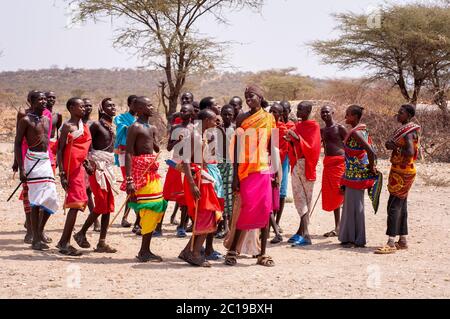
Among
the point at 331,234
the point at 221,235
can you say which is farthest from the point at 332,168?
the point at 221,235

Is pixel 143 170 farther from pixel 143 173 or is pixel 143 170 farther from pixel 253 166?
pixel 253 166

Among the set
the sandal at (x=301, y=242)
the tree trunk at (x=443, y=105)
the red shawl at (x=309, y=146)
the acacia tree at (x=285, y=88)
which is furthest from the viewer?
the acacia tree at (x=285, y=88)

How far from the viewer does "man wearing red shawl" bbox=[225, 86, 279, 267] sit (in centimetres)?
599

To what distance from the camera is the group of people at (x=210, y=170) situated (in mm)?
6008

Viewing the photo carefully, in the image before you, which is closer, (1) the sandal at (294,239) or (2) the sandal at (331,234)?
(1) the sandal at (294,239)

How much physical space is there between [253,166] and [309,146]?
1.62m

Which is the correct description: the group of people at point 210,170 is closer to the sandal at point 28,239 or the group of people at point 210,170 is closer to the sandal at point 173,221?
the sandal at point 28,239

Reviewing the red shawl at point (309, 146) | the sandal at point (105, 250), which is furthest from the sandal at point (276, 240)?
the sandal at point (105, 250)

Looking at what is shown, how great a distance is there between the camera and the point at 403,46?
20453mm

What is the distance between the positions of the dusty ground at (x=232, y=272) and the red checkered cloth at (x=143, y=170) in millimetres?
819
